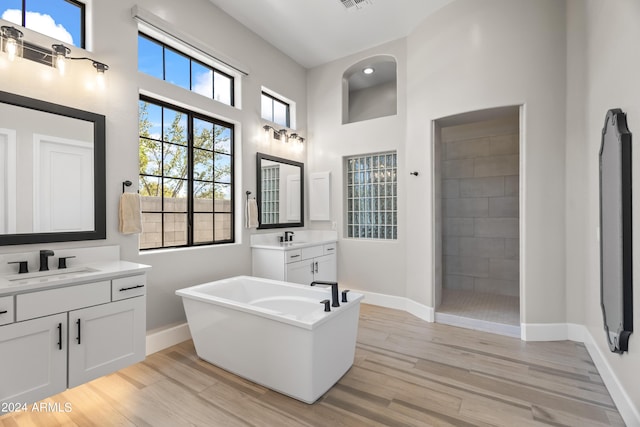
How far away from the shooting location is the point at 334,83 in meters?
4.60

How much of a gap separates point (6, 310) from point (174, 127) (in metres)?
2.04

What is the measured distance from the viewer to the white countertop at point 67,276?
170 centimetres

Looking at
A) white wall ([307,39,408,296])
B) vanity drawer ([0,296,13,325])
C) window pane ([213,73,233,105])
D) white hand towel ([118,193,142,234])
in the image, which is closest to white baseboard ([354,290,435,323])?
white wall ([307,39,408,296])

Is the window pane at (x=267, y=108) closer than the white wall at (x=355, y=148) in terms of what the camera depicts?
No

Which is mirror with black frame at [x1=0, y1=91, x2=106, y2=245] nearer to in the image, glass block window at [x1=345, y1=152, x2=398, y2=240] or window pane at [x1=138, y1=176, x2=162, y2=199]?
window pane at [x1=138, y1=176, x2=162, y2=199]

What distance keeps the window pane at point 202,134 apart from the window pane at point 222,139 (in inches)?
3.3

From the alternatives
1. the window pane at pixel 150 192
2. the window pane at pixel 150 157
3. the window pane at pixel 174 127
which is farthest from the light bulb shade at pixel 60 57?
the window pane at pixel 150 192

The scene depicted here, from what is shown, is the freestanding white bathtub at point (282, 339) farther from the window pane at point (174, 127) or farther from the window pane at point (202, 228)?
the window pane at point (174, 127)

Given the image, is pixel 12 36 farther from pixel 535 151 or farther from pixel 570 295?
pixel 570 295

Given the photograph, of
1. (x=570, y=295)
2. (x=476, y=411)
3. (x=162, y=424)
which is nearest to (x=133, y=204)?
(x=162, y=424)

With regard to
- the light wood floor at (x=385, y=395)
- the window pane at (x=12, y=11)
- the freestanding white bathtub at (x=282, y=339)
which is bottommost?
the light wood floor at (x=385, y=395)

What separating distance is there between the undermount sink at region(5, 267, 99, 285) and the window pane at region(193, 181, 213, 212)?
122 cm

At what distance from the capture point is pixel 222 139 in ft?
11.7

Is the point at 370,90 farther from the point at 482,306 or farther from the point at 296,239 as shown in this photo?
the point at 482,306
